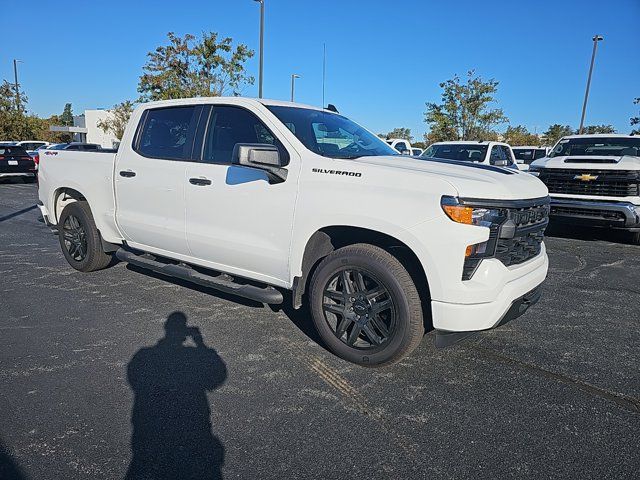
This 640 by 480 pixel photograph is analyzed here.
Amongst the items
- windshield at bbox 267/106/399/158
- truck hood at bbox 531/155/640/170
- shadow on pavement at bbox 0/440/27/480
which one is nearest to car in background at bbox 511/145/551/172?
truck hood at bbox 531/155/640/170

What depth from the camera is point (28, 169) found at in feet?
59.1

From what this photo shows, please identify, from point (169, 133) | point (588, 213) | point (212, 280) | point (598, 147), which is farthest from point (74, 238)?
point (598, 147)

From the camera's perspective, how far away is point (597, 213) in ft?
24.9

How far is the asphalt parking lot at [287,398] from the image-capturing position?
2.35 m

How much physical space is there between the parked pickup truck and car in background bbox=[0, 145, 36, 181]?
15.7 m

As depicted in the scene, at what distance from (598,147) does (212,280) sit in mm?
8853

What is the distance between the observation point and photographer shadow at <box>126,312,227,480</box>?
229cm

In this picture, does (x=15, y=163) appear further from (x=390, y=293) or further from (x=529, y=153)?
(x=529, y=153)

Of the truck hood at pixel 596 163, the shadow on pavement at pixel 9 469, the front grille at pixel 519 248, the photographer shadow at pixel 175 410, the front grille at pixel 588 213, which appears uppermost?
the truck hood at pixel 596 163

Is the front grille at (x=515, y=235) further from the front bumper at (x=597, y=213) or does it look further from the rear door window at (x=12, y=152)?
the rear door window at (x=12, y=152)

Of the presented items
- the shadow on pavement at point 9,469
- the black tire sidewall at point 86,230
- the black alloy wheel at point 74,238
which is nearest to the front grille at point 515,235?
the shadow on pavement at point 9,469

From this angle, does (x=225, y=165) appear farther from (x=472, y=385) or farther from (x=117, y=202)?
(x=472, y=385)

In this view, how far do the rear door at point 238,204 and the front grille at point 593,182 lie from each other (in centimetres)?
626

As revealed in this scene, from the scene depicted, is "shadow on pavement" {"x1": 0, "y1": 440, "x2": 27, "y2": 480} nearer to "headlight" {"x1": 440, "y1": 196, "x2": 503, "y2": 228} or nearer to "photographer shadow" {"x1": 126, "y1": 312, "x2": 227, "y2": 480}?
"photographer shadow" {"x1": 126, "y1": 312, "x2": 227, "y2": 480}
